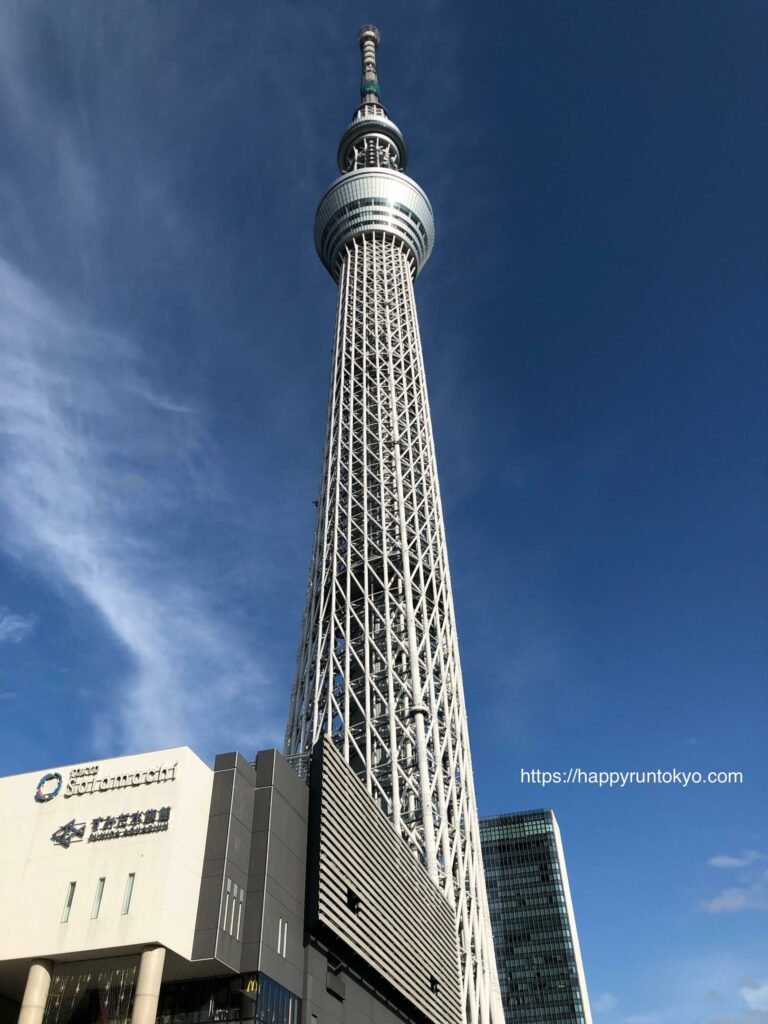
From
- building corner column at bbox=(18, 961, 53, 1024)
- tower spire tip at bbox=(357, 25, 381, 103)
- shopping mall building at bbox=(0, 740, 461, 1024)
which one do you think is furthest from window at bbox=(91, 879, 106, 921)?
tower spire tip at bbox=(357, 25, 381, 103)

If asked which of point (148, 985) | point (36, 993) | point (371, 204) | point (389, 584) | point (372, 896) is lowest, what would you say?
point (148, 985)

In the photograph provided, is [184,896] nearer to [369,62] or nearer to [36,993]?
[36,993]

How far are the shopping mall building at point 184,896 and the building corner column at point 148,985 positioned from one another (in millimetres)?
51

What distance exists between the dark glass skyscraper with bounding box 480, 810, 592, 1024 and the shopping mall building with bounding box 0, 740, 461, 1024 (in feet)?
382

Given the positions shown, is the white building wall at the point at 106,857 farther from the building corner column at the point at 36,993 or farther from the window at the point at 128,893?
the building corner column at the point at 36,993

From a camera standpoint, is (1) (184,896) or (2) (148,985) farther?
(1) (184,896)

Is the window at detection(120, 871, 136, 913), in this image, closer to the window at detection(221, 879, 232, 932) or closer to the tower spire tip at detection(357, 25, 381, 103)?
the window at detection(221, 879, 232, 932)

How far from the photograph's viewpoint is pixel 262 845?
32.4m

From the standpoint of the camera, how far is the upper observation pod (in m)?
93.4

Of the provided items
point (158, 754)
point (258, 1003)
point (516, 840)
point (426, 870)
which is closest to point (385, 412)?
point (426, 870)

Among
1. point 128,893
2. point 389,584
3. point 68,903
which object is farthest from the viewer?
point 389,584

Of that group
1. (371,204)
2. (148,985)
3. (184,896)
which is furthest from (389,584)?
(371,204)

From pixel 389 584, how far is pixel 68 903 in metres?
37.1

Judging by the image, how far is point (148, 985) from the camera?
1091 inches
